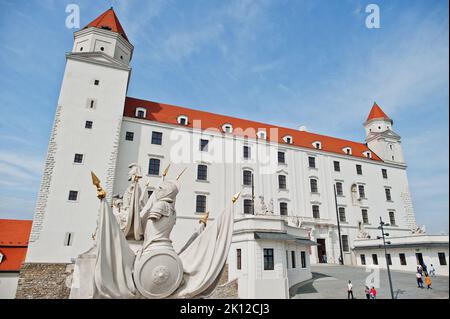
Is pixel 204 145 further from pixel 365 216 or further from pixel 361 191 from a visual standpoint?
pixel 365 216

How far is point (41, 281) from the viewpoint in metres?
17.1

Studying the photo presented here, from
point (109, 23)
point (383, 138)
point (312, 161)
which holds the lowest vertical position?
point (312, 161)

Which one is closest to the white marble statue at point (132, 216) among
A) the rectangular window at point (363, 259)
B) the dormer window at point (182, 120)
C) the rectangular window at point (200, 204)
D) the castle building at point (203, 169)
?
the castle building at point (203, 169)

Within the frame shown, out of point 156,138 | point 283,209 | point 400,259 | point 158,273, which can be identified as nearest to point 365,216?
point 400,259

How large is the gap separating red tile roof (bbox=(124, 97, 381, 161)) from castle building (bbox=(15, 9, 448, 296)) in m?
0.16

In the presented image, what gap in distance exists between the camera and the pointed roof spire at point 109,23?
2554 cm

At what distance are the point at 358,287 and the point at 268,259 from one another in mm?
5804

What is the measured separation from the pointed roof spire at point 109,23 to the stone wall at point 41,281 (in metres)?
21.2

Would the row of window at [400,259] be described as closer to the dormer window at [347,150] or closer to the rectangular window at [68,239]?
the dormer window at [347,150]

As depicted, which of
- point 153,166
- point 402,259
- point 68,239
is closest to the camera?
point 68,239

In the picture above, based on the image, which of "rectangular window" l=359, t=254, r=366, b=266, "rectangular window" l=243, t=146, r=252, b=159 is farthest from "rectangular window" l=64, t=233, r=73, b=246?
"rectangular window" l=359, t=254, r=366, b=266

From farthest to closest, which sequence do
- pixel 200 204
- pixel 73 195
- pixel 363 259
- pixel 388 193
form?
pixel 388 193 → pixel 363 259 → pixel 200 204 → pixel 73 195

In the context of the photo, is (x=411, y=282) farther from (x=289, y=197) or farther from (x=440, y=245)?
(x=289, y=197)

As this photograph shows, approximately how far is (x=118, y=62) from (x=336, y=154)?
86.9 ft
